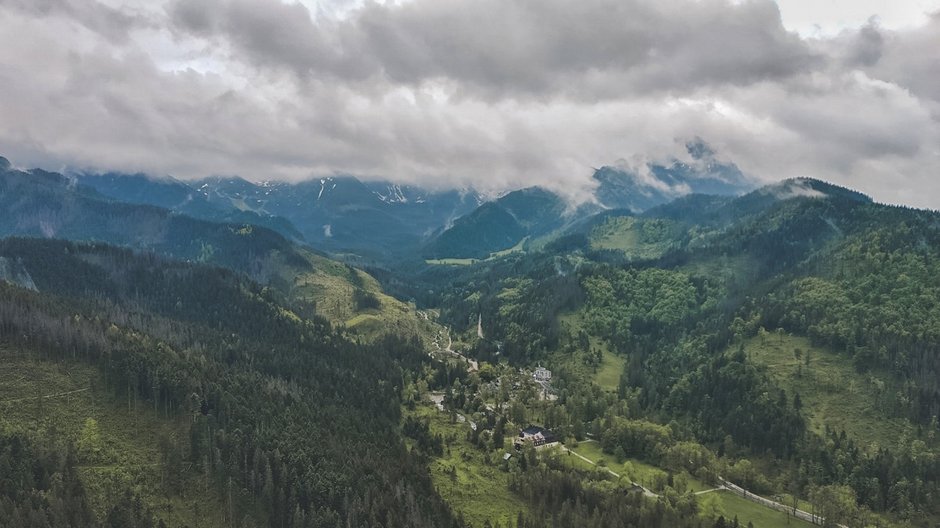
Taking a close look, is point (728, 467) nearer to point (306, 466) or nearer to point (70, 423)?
point (306, 466)

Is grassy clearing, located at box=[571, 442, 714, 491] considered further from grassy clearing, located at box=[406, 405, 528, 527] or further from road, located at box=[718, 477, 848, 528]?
grassy clearing, located at box=[406, 405, 528, 527]

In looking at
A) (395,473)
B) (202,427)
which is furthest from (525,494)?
(202,427)

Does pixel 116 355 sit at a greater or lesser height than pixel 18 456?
greater

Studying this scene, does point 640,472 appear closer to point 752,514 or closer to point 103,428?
point 752,514

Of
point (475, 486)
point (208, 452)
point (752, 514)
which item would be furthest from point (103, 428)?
point (752, 514)

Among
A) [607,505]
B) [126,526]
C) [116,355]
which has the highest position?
[116,355]
